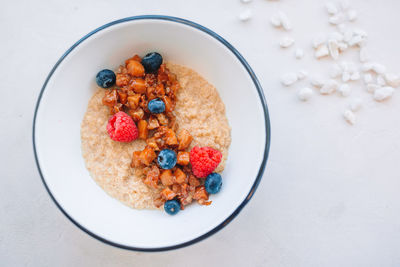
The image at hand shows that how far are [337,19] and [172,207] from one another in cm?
93

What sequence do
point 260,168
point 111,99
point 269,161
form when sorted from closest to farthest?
point 260,168, point 111,99, point 269,161

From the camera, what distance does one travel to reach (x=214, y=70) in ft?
3.64

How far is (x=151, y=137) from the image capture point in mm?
1107

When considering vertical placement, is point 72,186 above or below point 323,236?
above

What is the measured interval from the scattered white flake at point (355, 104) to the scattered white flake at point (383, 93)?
70 millimetres

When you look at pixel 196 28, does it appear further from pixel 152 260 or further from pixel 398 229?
pixel 398 229

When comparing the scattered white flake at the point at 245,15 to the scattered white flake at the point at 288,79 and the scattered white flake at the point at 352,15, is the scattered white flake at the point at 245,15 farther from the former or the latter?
the scattered white flake at the point at 352,15

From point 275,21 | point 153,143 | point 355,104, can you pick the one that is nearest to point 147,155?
point 153,143

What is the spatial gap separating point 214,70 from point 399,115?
29.0 inches

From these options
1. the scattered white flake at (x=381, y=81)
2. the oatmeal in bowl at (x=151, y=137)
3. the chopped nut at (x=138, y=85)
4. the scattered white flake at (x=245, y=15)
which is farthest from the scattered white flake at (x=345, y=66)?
the chopped nut at (x=138, y=85)

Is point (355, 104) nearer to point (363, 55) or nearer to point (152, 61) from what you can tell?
point (363, 55)

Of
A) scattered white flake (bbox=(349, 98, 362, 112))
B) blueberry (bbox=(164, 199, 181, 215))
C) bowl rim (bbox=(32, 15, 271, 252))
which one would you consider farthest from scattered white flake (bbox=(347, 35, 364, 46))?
blueberry (bbox=(164, 199, 181, 215))

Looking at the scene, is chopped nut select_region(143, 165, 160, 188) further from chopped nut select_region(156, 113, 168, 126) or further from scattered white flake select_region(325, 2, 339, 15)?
scattered white flake select_region(325, 2, 339, 15)

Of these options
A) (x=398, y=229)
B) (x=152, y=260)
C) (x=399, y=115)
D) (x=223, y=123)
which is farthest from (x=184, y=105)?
(x=398, y=229)
